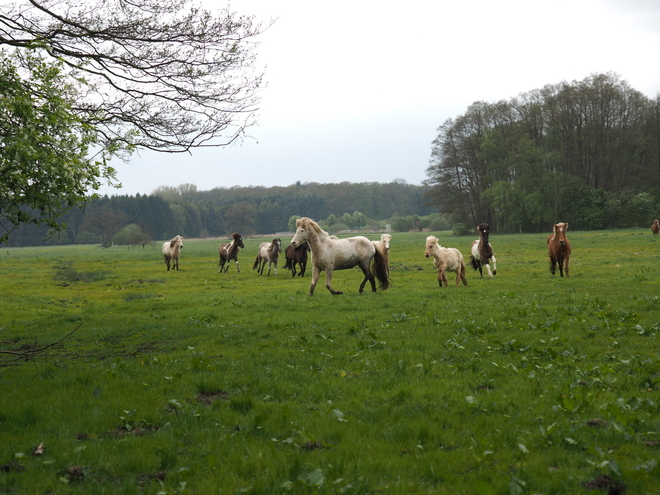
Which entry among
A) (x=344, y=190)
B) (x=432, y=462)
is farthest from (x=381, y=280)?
(x=344, y=190)

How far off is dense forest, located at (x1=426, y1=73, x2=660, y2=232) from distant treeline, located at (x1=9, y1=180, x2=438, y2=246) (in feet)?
157

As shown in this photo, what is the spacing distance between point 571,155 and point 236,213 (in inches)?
4121

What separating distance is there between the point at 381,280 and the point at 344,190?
178358mm

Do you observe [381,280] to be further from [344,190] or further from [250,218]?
[344,190]

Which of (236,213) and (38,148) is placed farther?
(236,213)

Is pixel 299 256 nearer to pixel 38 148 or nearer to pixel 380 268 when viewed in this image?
pixel 380 268

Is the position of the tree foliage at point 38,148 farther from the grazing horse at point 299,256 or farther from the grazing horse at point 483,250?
the grazing horse at point 299,256

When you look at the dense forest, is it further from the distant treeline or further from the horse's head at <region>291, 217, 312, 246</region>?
the horse's head at <region>291, 217, 312, 246</region>

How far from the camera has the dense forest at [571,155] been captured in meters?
70.0

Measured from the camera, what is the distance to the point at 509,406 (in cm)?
603

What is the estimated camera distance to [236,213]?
159375 millimetres

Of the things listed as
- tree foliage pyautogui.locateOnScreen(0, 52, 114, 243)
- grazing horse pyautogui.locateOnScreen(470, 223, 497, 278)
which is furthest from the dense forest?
tree foliage pyautogui.locateOnScreen(0, 52, 114, 243)

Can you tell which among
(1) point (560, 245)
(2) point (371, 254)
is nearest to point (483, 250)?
(1) point (560, 245)

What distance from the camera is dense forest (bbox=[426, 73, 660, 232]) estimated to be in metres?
70.0
